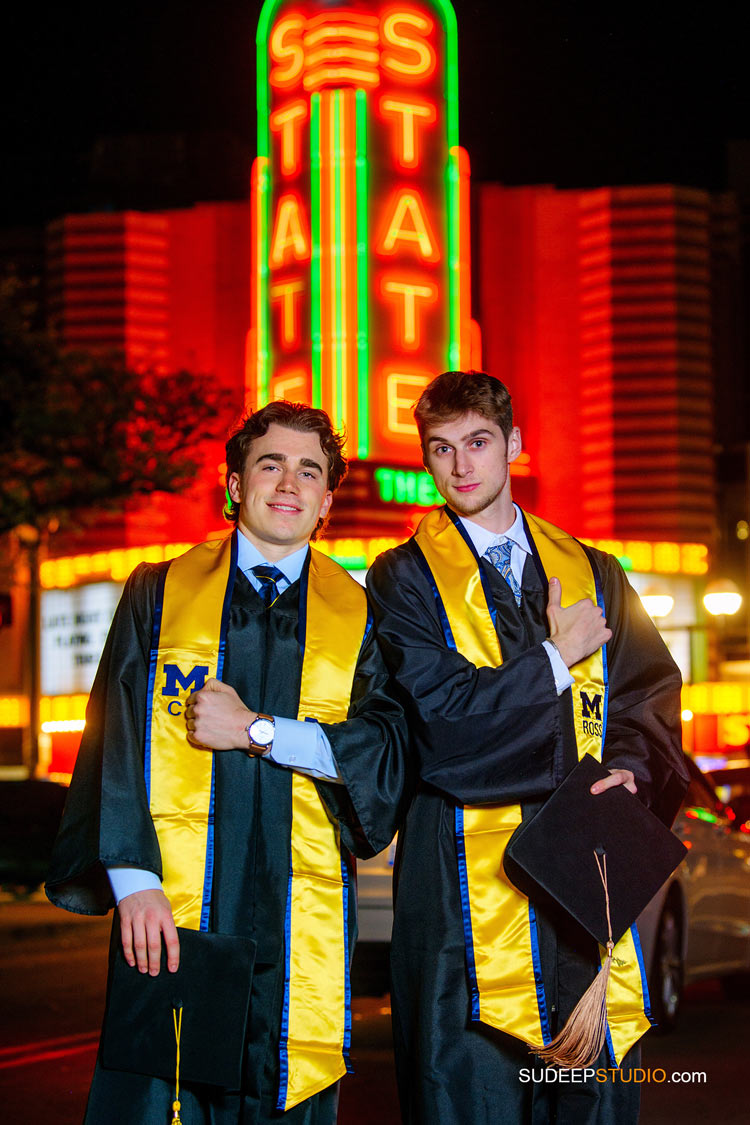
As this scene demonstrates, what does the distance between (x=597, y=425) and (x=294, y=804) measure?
30.8 m

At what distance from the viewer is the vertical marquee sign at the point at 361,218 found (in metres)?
29.3

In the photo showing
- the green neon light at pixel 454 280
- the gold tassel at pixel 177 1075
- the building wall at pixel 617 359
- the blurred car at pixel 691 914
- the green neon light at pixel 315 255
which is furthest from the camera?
the building wall at pixel 617 359

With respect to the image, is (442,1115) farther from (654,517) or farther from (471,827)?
(654,517)

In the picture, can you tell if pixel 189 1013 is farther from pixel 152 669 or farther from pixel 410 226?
pixel 410 226

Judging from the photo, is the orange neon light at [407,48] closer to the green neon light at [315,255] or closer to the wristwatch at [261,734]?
the green neon light at [315,255]

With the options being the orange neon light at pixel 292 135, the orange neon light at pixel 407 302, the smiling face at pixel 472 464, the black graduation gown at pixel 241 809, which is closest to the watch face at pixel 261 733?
the black graduation gown at pixel 241 809

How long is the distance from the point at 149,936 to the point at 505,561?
4.72 feet

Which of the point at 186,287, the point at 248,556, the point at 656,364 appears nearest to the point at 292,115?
the point at 186,287

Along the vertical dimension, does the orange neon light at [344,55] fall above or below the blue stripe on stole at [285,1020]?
above

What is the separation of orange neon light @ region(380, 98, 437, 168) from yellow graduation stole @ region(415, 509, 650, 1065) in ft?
88.4

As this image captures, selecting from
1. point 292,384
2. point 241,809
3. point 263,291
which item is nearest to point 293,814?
point 241,809

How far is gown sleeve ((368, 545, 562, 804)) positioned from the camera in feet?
12.8

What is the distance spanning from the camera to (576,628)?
4.09 metres

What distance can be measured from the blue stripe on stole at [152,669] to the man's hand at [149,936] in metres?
0.30
